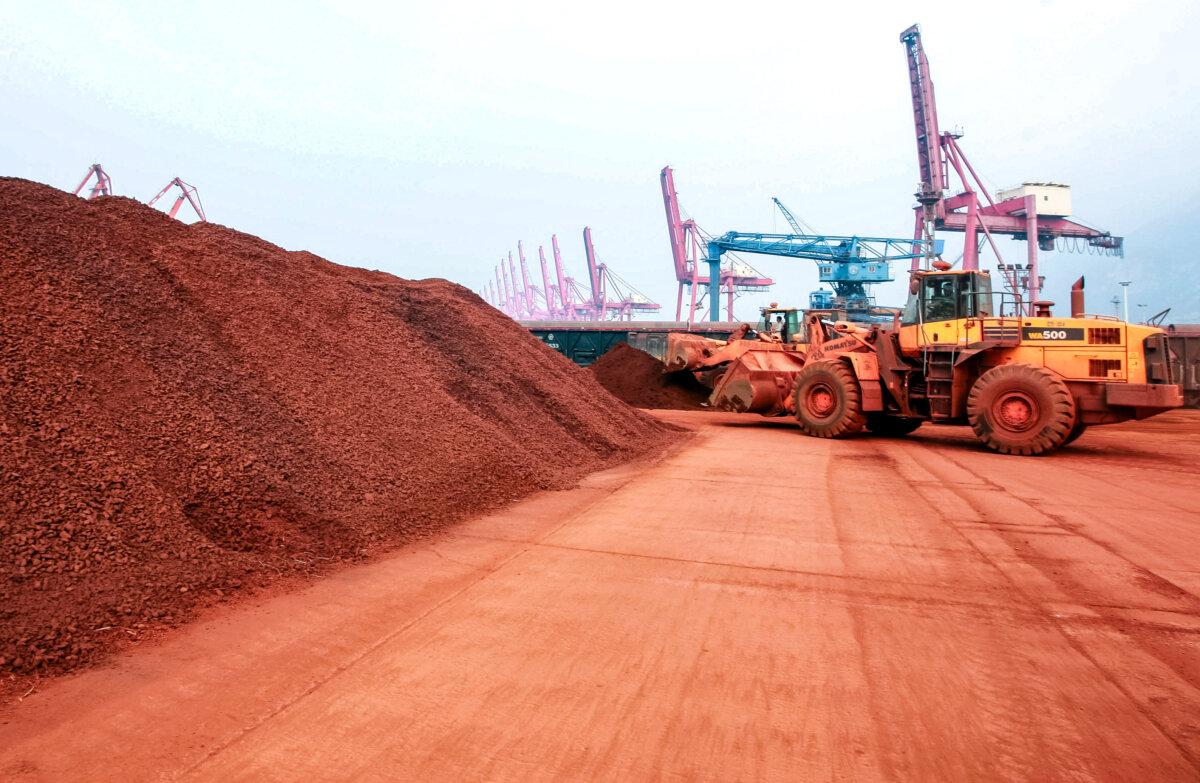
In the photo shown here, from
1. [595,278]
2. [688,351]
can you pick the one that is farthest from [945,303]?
[595,278]

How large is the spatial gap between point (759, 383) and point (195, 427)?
11846 mm

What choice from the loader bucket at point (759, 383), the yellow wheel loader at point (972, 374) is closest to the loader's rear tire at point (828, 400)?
the yellow wheel loader at point (972, 374)

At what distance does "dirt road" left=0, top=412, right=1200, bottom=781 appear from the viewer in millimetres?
2787

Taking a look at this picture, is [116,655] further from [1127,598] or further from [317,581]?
[1127,598]

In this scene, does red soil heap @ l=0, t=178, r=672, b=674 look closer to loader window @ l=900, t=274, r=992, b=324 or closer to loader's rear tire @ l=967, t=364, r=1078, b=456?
loader's rear tire @ l=967, t=364, r=1078, b=456

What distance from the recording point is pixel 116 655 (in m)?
3.55

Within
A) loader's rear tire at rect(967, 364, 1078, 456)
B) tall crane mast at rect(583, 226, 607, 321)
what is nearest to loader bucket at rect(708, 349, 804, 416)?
loader's rear tire at rect(967, 364, 1078, 456)

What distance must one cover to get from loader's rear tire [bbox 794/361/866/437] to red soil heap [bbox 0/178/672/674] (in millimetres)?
5818

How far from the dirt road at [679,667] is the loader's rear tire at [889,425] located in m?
8.14

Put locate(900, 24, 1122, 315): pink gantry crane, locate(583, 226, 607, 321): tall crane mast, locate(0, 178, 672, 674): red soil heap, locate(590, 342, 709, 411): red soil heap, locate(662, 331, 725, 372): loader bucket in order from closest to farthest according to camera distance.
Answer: locate(0, 178, 672, 674): red soil heap → locate(662, 331, 725, 372): loader bucket → locate(590, 342, 709, 411): red soil heap → locate(900, 24, 1122, 315): pink gantry crane → locate(583, 226, 607, 321): tall crane mast

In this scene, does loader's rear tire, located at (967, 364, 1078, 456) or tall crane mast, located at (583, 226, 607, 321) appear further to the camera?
tall crane mast, located at (583, 226, 607, 321)

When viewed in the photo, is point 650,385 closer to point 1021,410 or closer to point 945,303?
point 945,303

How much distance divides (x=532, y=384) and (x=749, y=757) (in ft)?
28.3

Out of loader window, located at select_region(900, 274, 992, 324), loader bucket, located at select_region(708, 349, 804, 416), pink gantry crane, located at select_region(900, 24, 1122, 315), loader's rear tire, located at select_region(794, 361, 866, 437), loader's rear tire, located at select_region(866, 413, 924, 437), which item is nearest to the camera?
loader window, located at select_region(900, 274, 992, 324)
